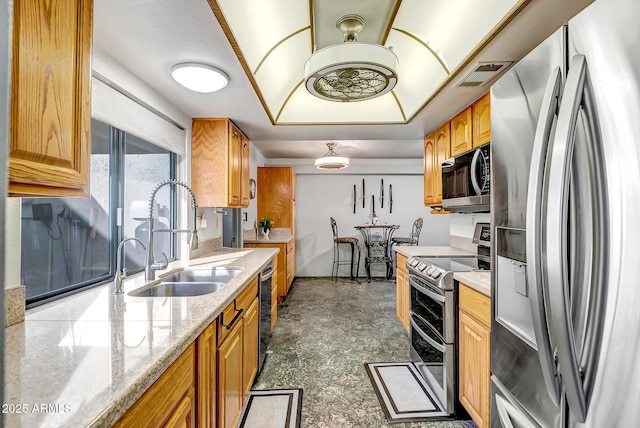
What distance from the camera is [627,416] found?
25.4 inches

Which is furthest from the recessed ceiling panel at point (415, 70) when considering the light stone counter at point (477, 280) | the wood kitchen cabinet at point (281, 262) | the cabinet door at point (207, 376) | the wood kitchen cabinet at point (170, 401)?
the wood kitchen cabinet at point (281, 262)

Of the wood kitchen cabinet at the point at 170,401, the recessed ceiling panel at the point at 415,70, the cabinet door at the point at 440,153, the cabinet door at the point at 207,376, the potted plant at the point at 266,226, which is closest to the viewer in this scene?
the wood kitchen cabinet at the point at 170,401

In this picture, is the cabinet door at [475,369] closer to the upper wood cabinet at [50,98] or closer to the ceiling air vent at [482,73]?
the ceiling air vent at [482,73]

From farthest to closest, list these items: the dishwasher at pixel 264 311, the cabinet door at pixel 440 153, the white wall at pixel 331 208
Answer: the white wall at pixel 331 208
the cabinet door at pixel 440 153
the dishwasher at pixel 264 311

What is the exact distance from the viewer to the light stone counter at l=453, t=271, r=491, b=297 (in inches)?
61.2

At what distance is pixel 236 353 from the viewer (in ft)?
5.45

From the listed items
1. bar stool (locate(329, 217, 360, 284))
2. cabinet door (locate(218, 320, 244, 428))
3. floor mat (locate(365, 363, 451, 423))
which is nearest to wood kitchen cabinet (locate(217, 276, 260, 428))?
cabinet door (locate(218, 320, 244, 428))

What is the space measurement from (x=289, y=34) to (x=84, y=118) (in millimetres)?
1537

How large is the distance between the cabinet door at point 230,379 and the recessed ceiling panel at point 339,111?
2.00 metres

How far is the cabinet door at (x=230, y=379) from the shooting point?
54.7 inches

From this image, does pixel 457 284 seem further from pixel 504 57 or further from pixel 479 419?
pixel 504 57

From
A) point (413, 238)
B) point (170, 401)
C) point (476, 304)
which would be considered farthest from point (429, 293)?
point (413, 238)

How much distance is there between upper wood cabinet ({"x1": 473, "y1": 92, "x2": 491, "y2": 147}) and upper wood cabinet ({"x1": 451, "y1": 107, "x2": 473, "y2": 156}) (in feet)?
0.23

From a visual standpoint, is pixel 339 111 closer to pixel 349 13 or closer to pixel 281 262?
pixel 349 13
